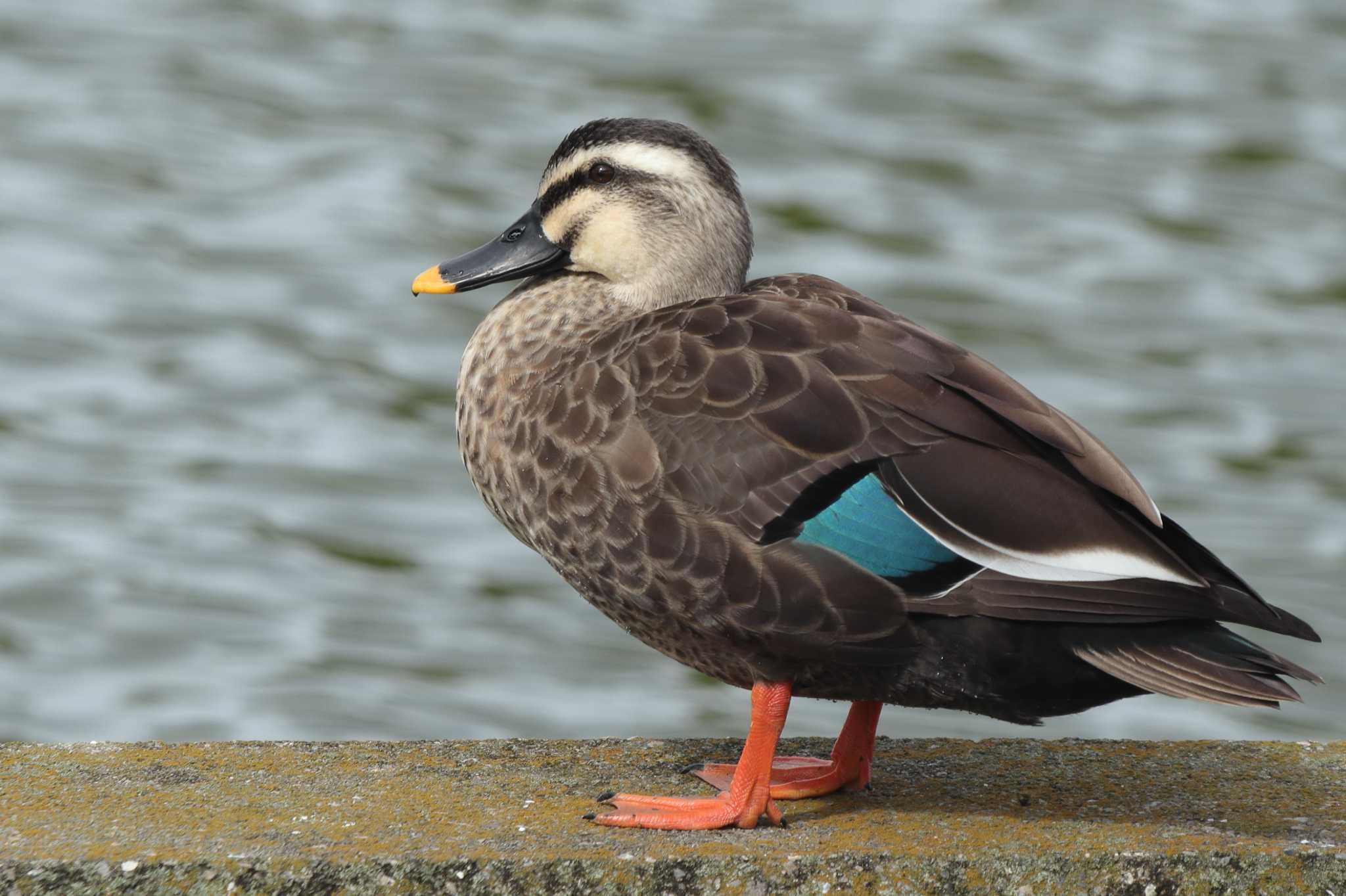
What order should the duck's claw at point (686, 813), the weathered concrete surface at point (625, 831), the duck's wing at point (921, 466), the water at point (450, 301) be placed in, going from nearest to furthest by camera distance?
the weathered concrete surface at point (625, 831)
the duck's wing at point (921, 466)
the duck's claw at point (686, 813)
the water at point (450, 301)

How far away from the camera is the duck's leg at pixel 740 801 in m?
3.52

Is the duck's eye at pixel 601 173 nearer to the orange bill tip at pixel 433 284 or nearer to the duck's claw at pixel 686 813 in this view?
the orange bill tip at pixel 433 284

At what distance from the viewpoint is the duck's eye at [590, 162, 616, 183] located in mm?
4098

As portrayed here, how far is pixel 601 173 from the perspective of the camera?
13.5ft

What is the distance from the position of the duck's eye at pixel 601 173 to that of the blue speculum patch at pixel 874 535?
3.37 ft

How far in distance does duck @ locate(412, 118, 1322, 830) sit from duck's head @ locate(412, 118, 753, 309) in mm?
263

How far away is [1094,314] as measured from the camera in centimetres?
1013

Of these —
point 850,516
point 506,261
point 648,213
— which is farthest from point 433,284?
point 850,516

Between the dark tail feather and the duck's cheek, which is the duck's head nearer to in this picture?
the duck's cheek

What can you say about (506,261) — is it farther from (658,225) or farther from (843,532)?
(843,532)

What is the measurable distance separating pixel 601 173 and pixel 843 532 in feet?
3.64

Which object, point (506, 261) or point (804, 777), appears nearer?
point (804, 777)

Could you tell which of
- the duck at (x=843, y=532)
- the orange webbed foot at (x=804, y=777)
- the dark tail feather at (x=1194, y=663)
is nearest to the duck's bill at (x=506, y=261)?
the duck at (x=843, y=532)

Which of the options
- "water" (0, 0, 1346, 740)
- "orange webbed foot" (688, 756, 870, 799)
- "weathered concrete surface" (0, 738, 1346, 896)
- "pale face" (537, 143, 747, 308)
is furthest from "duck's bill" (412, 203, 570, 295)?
"water" (0, 0, 1346, 740)
